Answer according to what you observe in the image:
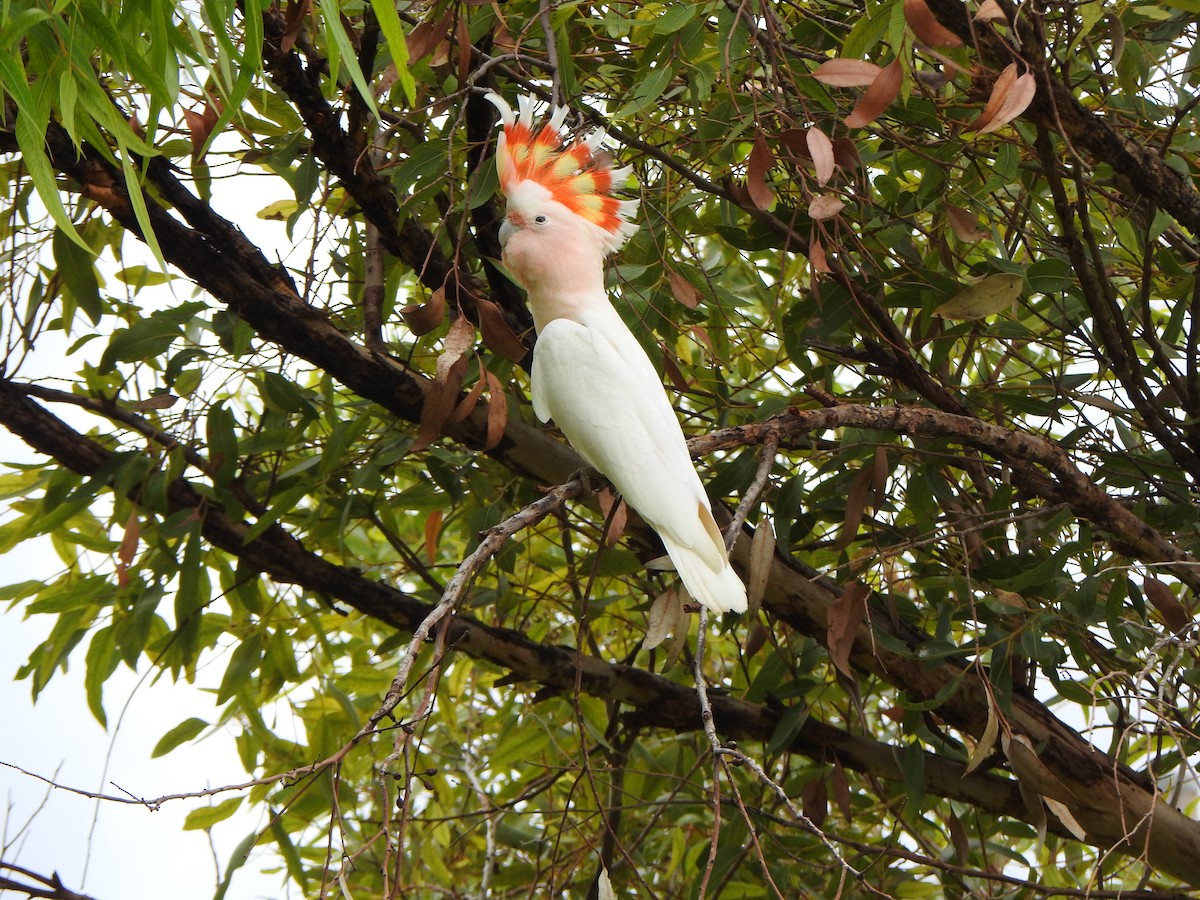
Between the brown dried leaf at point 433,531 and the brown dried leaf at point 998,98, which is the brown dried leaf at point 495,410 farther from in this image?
the brown dried leaf at point 998,98

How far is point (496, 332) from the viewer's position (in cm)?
142

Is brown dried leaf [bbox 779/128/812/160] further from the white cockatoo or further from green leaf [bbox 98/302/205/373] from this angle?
green leaf [bbox 98/302/205/373]

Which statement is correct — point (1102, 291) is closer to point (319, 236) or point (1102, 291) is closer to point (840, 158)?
point (840, 158)

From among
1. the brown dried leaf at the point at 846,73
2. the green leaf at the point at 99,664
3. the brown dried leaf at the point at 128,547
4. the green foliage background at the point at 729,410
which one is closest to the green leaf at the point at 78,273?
the green foliage background at the point at 729,410

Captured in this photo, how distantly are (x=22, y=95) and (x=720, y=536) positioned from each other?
37.0 inches

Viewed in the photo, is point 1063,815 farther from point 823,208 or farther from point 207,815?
point 207,815

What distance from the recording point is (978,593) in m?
1.82

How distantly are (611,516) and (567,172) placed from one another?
531 millimetres

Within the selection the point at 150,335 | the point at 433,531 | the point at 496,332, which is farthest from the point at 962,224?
the point at 150,335

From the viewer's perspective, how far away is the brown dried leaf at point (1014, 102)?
1.16m

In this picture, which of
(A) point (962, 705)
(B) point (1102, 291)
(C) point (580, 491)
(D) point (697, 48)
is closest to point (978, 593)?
(A) point (962, 705)

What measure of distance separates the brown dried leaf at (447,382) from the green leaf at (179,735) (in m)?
0.73

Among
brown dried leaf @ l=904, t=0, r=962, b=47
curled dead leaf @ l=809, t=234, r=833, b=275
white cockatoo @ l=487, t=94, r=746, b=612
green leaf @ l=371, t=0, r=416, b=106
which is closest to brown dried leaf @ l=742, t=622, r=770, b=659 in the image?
white cockatoo @ l=487, t=94, r=746, b=612

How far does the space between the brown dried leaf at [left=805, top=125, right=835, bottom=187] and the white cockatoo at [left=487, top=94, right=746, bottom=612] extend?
40 cm
